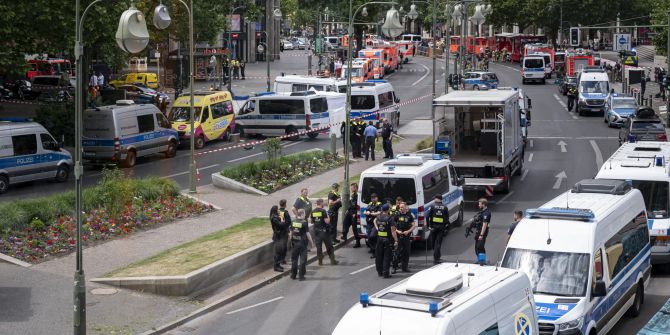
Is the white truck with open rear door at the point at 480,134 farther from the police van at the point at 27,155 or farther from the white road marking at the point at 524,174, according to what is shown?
the police van at the point at 27,155

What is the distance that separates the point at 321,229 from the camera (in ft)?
79.7

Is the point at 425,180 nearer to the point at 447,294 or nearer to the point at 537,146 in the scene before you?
the point at 447,294

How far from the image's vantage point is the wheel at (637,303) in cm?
1949

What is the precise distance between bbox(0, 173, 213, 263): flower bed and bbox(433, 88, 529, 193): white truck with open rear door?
8.33 meters

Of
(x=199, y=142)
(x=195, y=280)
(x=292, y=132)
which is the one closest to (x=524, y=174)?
(x=292, y=132)

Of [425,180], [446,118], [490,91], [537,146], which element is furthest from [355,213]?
[537,146]

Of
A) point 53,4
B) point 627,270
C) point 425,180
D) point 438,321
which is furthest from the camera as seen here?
point 53,4

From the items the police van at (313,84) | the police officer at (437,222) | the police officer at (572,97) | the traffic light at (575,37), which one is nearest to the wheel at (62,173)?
the police officer at (437,222)

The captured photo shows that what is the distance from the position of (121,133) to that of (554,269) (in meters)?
25.7

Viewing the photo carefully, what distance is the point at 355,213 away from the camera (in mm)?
26516

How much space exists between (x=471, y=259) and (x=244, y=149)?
22675 mm

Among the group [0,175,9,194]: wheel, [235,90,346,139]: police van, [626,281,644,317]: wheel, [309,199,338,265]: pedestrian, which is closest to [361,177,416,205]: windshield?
[309,199,338,265]: pedestrian

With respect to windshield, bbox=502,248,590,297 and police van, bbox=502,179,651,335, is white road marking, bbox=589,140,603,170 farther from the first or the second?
windshield, bbox=502,248,590,297

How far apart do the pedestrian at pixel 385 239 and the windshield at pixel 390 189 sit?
7.12 ft
